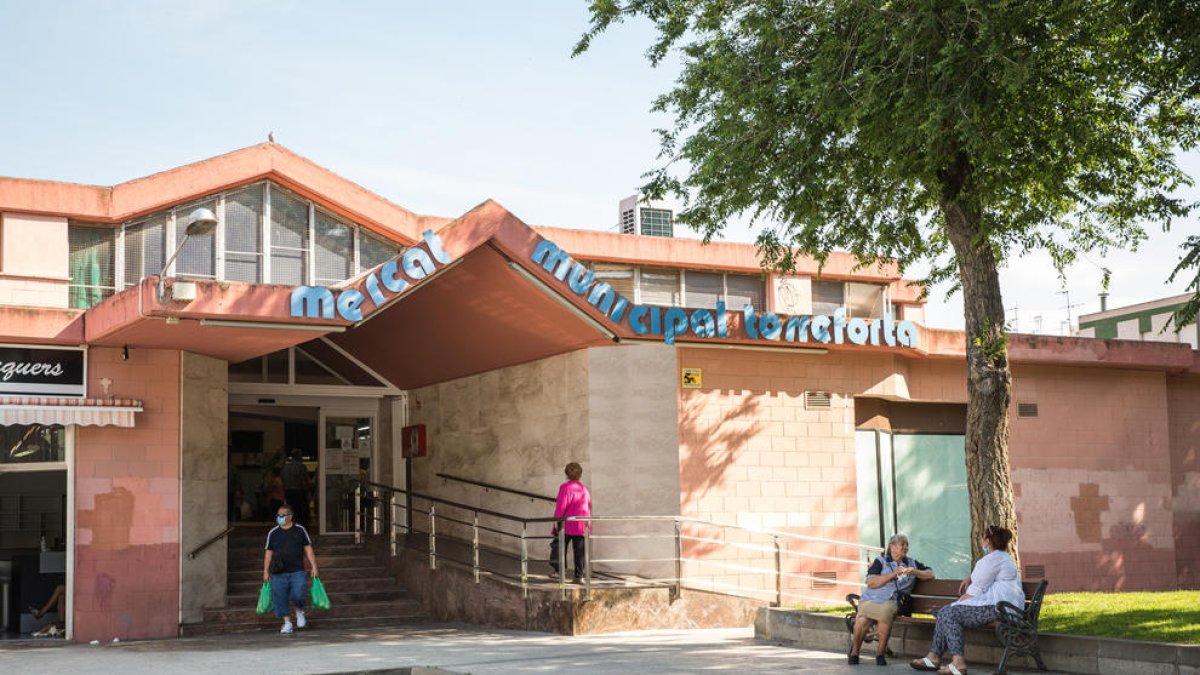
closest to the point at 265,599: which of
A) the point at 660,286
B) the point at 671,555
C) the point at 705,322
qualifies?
the point at 671,555

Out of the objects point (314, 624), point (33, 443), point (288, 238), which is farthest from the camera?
point (288, 238)

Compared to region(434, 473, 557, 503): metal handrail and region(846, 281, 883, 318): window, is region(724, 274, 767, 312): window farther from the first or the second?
region(434, 473, 557, 503): metal handrail

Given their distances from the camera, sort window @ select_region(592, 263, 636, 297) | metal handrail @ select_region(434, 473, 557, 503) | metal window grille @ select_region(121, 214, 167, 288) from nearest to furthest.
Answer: metal handrail @ select_region(434, 473, 557, 503)
metal window grille @ select_region(121, 214, 167, 288)
window @ select_region(592, 263, 636, 297)

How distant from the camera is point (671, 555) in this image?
1742 cm

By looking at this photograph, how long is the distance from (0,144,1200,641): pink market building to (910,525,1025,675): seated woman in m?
6.67

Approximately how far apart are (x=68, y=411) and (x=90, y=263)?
2.99 meters

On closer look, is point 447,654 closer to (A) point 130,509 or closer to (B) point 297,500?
(A) point 130,509

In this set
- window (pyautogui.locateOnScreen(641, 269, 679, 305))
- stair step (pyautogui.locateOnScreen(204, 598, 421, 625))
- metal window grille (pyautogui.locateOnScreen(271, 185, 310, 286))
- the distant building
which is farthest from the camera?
the distant building

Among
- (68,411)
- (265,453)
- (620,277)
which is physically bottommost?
(265,453)

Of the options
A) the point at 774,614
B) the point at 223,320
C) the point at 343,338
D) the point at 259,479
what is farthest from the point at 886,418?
the point at 259,479

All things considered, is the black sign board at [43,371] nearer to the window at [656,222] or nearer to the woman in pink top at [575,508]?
the woman in pink top at [575,508]

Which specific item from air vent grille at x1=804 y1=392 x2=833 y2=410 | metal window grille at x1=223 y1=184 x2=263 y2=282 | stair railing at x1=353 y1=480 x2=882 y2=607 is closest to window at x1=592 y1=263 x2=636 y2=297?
air vent grille at x1=804 y1=392 x2=833 y2=410

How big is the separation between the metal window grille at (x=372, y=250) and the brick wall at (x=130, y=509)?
3999 mm

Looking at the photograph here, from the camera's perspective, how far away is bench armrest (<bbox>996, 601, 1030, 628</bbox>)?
11047 millimetres
